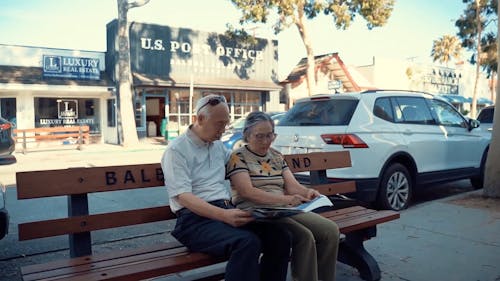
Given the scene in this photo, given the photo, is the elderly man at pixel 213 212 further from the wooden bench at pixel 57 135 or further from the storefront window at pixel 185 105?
the storefront window at pixel 185 105

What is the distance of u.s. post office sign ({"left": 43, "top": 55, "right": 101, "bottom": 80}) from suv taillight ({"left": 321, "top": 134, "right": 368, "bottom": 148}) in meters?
17.2

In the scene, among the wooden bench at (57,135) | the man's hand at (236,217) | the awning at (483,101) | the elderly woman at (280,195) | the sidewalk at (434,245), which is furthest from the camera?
the awning at (483,101)

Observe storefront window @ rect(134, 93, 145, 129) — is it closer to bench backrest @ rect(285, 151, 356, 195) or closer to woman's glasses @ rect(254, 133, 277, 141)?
bench backrest @ rect(285, 151, 356, 195)

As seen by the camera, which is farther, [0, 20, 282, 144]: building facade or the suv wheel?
[0, 20, 282, 144]: building facade

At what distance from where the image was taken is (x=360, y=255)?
3922 mm

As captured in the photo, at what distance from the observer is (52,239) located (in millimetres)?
5523

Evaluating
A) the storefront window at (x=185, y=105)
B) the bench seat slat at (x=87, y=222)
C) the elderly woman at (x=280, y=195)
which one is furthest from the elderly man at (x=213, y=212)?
the storefront window at (x=185, y=105)

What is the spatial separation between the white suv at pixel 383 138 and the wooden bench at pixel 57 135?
14.6 meters

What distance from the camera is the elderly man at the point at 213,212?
2.82m

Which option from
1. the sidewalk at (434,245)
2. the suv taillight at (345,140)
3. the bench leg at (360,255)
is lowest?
the sidewalk at (434,245)

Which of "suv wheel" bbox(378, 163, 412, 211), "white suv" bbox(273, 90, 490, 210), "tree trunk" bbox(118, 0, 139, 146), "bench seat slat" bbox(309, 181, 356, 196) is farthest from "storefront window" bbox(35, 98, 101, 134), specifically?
"bench seat slat" bbox(309, 181, 356, 196)

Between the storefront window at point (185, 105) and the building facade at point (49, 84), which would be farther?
the storefront window at point (185, 105)

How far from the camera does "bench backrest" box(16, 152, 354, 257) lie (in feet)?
9.32

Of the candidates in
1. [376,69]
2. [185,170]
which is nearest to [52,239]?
[185,170]
